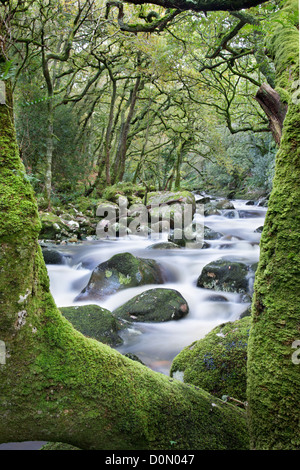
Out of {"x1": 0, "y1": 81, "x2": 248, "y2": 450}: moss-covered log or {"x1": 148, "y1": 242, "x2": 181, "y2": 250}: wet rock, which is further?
{"x1": 148, "y1": 242, "x2": 181, "y2": 250}: wet rock

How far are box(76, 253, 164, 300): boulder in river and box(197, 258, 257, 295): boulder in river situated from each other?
56.5 inches

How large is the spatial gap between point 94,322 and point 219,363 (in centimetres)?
252

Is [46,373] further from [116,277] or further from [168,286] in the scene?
[168,286]

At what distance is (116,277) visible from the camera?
699 centimetres

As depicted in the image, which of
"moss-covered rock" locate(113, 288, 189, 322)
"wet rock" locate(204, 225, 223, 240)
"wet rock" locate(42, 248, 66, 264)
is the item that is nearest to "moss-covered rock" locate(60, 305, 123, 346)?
"moss-covered rock" locate(113, 288, 189, 322)

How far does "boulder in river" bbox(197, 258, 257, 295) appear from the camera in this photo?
273 inches

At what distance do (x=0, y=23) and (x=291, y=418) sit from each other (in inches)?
90.2

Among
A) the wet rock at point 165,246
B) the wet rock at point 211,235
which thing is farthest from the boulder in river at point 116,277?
the wet rock at point 211,235

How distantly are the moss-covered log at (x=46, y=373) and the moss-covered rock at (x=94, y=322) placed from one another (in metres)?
3.20

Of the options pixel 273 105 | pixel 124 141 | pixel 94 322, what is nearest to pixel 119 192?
pixel 124 141

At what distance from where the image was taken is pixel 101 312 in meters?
4.87

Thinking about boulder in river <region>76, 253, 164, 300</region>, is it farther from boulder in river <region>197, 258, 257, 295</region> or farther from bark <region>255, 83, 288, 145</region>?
bark <region>255, 83, 288, 145</region>
